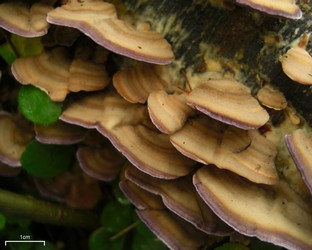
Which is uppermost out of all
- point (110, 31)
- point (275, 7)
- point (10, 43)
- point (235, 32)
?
point (275, 7)

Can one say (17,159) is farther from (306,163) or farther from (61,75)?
(306,163)

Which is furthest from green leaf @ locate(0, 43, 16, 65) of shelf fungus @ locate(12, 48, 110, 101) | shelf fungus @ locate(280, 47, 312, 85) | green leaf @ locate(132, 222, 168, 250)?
shelf fungus @ locate(280, 47, 312, 85)

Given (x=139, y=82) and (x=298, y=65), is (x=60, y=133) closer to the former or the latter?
(x=139, y=82)

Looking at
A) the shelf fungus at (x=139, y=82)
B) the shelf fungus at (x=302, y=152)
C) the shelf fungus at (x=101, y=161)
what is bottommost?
the shelf fungus at (x=101, y=161)

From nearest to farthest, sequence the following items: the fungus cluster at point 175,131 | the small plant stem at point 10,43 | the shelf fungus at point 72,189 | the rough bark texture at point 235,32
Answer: the fungus cluster at point 175,131
the rough bark texture at point 235,32
the small plant stem at point 10,43
the shelf fungus at point 72,189

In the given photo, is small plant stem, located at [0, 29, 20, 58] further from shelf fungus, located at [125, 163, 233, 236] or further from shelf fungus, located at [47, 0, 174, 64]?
shelf fungus, located at [125, 163, 233, 236]

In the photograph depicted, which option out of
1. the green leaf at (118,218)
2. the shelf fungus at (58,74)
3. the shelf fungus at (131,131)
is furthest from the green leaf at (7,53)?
the green leaf at (118,218)

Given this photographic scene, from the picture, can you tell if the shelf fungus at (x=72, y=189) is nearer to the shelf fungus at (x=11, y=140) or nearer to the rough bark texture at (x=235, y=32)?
the shelf fungus at (x=11, y=140)

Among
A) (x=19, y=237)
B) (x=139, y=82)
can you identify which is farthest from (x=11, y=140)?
(x=139, y=82)
